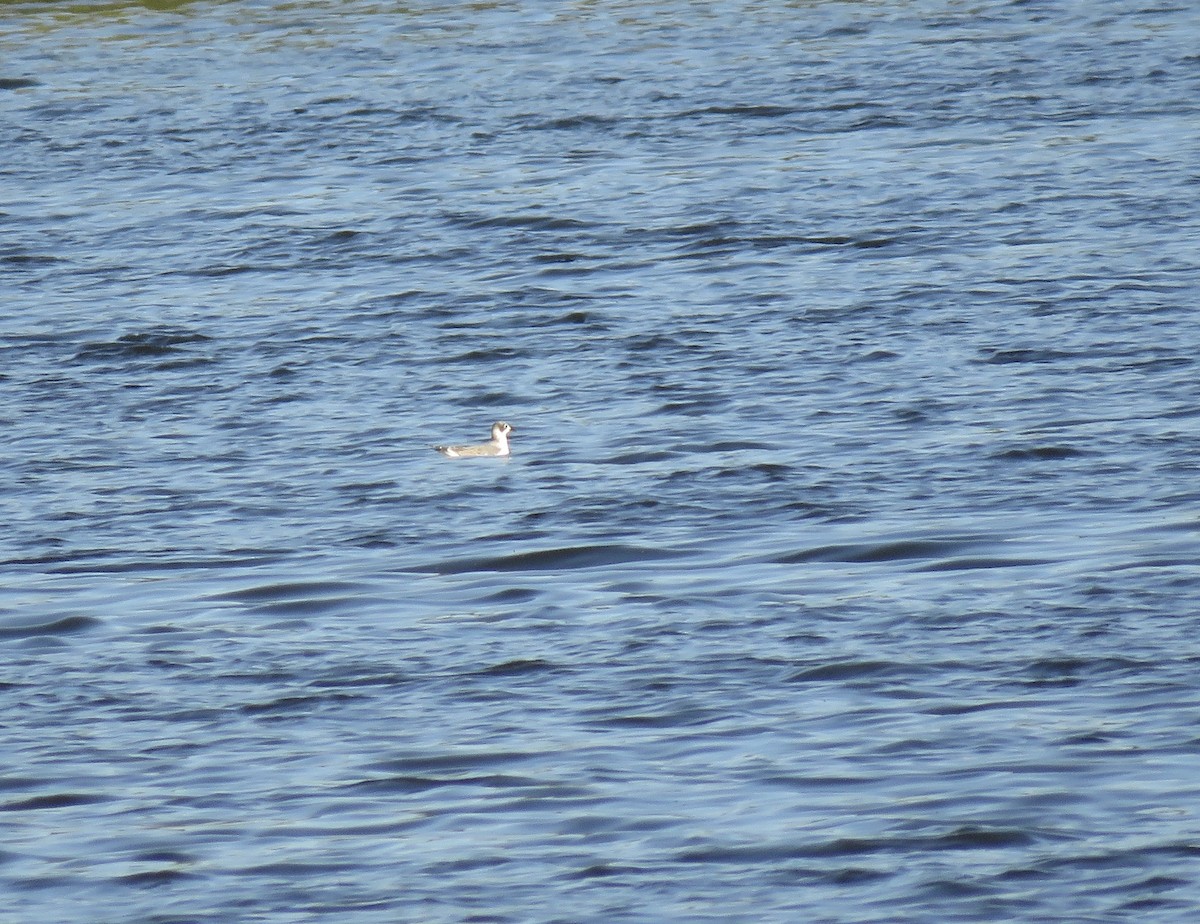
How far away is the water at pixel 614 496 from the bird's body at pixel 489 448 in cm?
7

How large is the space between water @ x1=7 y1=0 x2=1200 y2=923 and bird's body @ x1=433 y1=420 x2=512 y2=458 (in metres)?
→ 0.07

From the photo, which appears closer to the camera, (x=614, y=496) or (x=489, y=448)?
(x=614, y=496)

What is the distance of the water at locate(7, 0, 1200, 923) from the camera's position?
8.02 m

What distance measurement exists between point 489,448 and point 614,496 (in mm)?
1036

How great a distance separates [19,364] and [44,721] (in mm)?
6813

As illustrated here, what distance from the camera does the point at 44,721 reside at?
30.5 feet

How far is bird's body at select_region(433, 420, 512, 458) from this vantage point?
1293 centimetres

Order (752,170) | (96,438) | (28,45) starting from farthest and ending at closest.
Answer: (28,45)
(752,170)
(96,438)

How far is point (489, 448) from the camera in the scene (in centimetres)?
1296

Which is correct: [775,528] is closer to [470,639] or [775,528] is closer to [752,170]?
[470,639]

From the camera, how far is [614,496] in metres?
12.2

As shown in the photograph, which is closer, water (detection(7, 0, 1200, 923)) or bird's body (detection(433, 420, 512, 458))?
water (detection(7, 0, 1200, 923))

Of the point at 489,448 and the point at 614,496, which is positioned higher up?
the point at 489,448

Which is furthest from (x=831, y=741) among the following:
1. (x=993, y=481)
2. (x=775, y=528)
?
(x=993, y=481)
